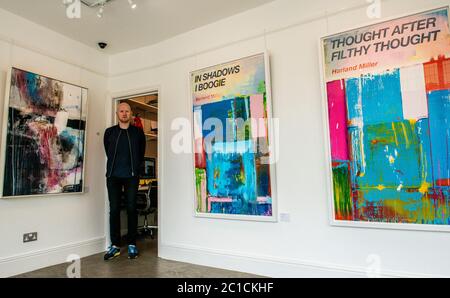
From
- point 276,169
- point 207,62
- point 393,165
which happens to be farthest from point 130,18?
point 393,165

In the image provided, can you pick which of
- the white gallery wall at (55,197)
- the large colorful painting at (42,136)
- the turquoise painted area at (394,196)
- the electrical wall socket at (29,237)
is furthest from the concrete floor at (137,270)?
the turquoise painted area at (394,196)

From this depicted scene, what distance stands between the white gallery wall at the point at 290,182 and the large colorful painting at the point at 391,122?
11 centimetres

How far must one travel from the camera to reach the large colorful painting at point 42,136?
9.29 feet

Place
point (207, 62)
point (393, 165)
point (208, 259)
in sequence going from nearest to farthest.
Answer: point (393, 165), point (208, 259), point (207, 62)

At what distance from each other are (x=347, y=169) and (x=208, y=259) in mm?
1696

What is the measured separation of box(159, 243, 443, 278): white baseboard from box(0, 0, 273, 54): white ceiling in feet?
8.38

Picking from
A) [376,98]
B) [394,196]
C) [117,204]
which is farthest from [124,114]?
[394,196]

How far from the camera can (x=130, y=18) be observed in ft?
10.2

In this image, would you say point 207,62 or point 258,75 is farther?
point 207,62

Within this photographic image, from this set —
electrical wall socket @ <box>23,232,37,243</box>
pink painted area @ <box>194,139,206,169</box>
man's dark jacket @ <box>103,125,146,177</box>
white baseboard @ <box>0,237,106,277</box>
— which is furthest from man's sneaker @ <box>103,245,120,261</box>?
pink painted area @ <box>194,139,206,169</box>

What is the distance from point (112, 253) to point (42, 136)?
1.57m

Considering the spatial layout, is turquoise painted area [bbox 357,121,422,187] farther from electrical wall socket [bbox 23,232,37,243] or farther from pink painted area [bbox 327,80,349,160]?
electrical wall socket [bbox 23,232,37,243]

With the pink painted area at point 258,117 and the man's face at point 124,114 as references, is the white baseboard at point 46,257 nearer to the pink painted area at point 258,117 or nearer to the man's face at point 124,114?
the man's face at point 124,114
